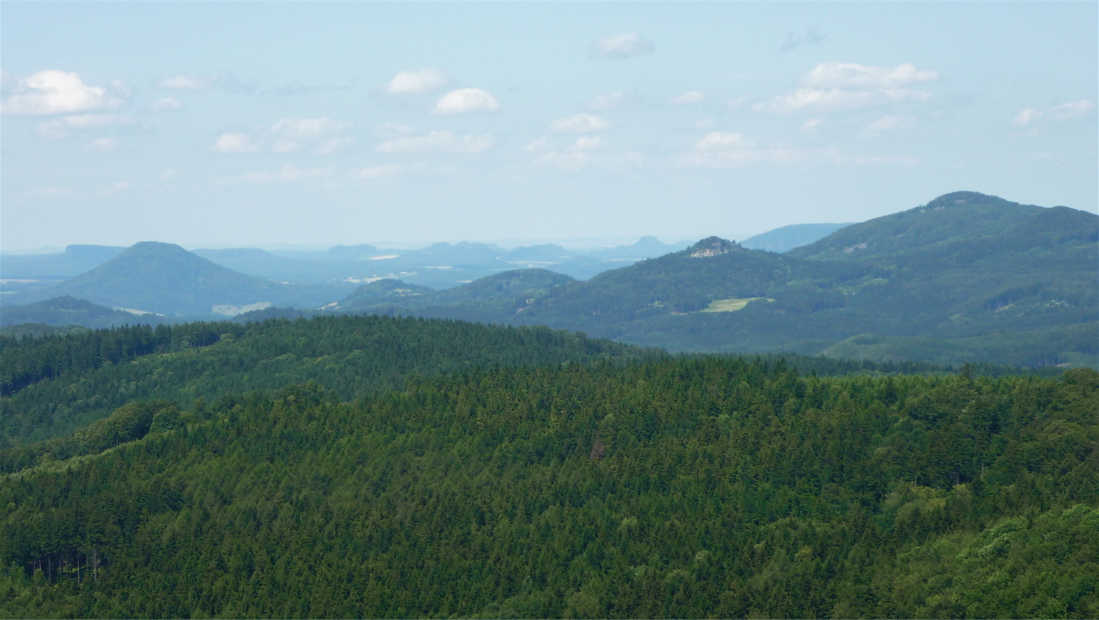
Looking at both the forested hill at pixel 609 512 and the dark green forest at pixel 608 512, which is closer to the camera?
the forested hill at pixel 609 512

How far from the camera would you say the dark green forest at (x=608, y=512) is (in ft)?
415

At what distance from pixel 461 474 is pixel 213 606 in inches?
1812

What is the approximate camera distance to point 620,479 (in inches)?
6585

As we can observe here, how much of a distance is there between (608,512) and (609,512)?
30cm

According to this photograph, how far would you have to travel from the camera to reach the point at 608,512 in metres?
156

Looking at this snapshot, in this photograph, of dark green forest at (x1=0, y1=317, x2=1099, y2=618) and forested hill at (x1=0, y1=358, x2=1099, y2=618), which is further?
dark green forest at (x1=0, y1=317, x2=1099, y2=618)

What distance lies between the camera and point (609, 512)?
6147 inches

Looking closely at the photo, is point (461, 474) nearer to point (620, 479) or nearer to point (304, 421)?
point (620, 479)

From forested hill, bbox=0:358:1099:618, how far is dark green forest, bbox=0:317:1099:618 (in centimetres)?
42

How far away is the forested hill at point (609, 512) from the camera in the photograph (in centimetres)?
12638

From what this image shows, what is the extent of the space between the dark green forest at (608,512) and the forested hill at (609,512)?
42 centimetres

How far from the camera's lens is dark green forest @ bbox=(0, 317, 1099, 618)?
126500 millimetres

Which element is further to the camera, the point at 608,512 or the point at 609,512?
the point at 609,512

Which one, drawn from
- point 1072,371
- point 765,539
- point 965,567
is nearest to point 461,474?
point 765,539
